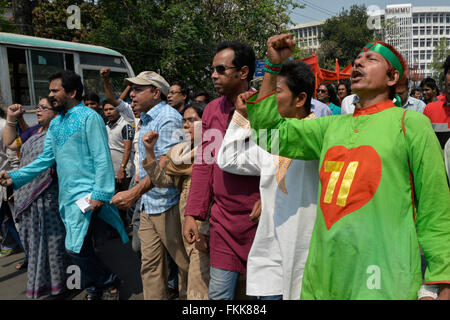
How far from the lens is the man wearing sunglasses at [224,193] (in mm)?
2332

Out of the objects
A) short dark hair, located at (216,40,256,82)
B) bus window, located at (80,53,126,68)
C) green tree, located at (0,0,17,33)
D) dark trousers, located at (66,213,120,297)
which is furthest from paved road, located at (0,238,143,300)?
green tree, located at (0,0,17,33)

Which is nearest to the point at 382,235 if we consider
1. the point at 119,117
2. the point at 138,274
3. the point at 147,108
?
the point at 147,108

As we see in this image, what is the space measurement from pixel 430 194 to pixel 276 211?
0.77 metres

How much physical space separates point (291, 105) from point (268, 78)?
274mm

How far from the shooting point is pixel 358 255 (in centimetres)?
158

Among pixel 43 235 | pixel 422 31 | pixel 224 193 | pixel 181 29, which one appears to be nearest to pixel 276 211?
pixel 224 193

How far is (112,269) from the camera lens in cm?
452

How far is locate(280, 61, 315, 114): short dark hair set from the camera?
1.95m

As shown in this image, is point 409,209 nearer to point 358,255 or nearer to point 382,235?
point 382,235

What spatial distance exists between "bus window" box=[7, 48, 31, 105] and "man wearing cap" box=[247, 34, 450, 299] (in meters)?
6.92

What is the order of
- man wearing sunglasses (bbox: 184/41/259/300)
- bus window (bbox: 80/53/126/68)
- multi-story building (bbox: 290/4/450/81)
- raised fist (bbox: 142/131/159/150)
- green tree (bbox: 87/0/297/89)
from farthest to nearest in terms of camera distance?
multi-story building (bbox: 290/4/450/81) < green tree (bbox: 87/0/297/89) < bus window (bbox: 80/53/126/68) < raised fist (bbox: 142/131/159/150) < man wearing sunglasses (bbox: 184/41/259/300)

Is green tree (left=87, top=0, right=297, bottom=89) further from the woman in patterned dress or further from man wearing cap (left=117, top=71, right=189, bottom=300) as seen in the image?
man wearing cap (left=117, top=71, right=189, bottom=300)

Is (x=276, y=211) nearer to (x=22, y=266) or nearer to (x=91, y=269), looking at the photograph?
(x=91, y=269)

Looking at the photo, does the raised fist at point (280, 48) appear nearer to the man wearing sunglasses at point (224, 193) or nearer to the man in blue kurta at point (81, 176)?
the man wearing sunglasses at point (224, 193)
